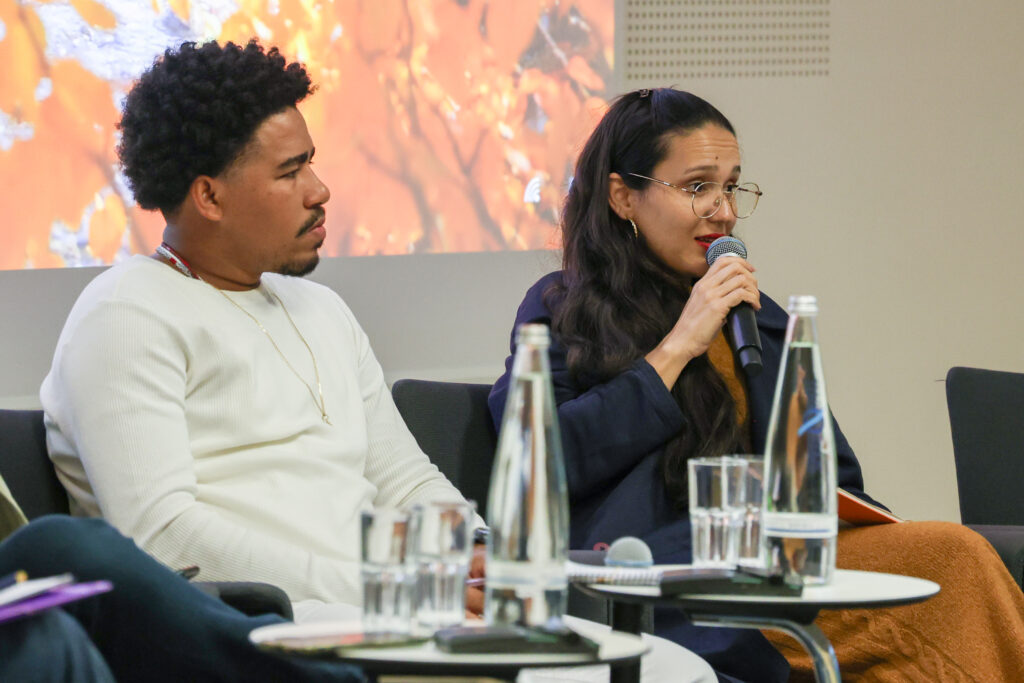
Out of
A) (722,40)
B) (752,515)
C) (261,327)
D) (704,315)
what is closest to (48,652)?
(752,515)

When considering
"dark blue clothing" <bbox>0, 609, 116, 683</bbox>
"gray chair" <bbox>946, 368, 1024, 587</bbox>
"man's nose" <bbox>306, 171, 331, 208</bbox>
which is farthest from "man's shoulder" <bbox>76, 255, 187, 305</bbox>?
"gray chair" <bbox>946, 368, 1024, 587</bbox>

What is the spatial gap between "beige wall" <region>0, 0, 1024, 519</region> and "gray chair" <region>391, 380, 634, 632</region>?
178 centimetres

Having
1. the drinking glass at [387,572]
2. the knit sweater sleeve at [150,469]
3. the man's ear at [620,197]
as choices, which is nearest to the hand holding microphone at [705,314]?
the man's ear at [620,197]

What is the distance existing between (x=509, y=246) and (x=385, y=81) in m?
0.51

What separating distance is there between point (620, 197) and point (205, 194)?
2.79 ft

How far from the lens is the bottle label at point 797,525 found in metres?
1.26

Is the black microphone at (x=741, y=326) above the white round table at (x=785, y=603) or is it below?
above

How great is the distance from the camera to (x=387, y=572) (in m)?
1.02

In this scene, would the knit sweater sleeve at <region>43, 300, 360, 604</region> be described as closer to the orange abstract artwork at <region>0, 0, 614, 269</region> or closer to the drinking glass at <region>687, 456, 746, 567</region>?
the drinking glass at <region>687, 456, 746, 567</region>

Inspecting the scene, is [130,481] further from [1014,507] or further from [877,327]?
[877,327]

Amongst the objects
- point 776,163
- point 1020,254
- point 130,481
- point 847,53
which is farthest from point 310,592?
point 1020,254

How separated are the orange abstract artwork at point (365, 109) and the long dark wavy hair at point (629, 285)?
184 mm

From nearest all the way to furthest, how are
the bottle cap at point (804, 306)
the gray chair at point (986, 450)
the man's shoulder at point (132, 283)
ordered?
the bottle cap at point (804, 306), the man's shoulder at point (132, 283), the gray chair at point (986, 450)

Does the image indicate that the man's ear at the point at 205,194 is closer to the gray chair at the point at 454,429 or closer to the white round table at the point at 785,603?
the gray chair at the point at 454,429
